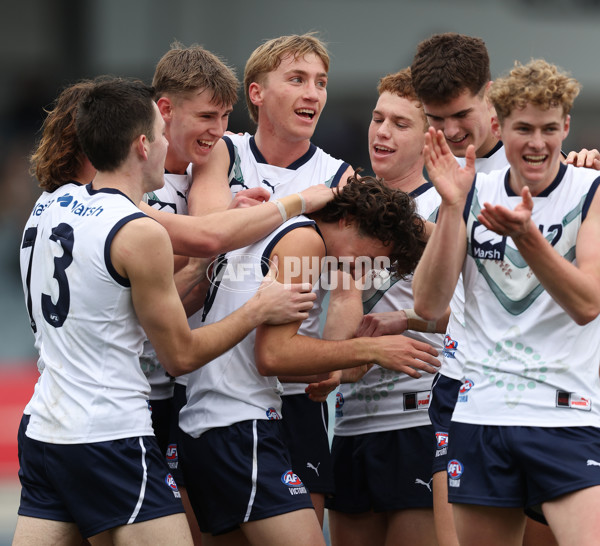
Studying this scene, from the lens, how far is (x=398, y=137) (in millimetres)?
5934

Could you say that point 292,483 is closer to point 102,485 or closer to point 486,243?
point 102,485

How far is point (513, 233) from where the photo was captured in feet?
12.8

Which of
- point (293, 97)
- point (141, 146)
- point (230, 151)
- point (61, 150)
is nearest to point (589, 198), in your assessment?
point (141, 146)

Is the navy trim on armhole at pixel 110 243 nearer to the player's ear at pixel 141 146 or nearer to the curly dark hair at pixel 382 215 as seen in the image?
the player's ear at pixel 141 146

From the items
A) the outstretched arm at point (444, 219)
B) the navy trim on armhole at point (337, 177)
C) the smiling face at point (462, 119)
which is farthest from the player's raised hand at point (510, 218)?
the navy trim on armhole at point (337, 177)

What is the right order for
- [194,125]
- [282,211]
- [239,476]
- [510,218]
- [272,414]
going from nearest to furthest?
[510,218] → [239,476] → [272,414] → [282,211] → [194,125]

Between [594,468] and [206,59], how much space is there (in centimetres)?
329

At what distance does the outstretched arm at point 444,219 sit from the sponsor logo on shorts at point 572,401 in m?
0.67

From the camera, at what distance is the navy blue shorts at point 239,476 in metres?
4.64

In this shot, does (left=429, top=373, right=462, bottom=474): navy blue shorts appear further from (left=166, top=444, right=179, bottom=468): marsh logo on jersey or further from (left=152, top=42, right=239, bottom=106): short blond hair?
(left=152, top=42, right=239, bottom=106): short blond hair

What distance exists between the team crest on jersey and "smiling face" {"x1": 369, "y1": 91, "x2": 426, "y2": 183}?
182cm

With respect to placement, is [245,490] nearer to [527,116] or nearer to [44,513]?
[44,513]

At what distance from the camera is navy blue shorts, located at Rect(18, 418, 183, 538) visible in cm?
423

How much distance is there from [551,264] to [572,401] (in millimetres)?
673
